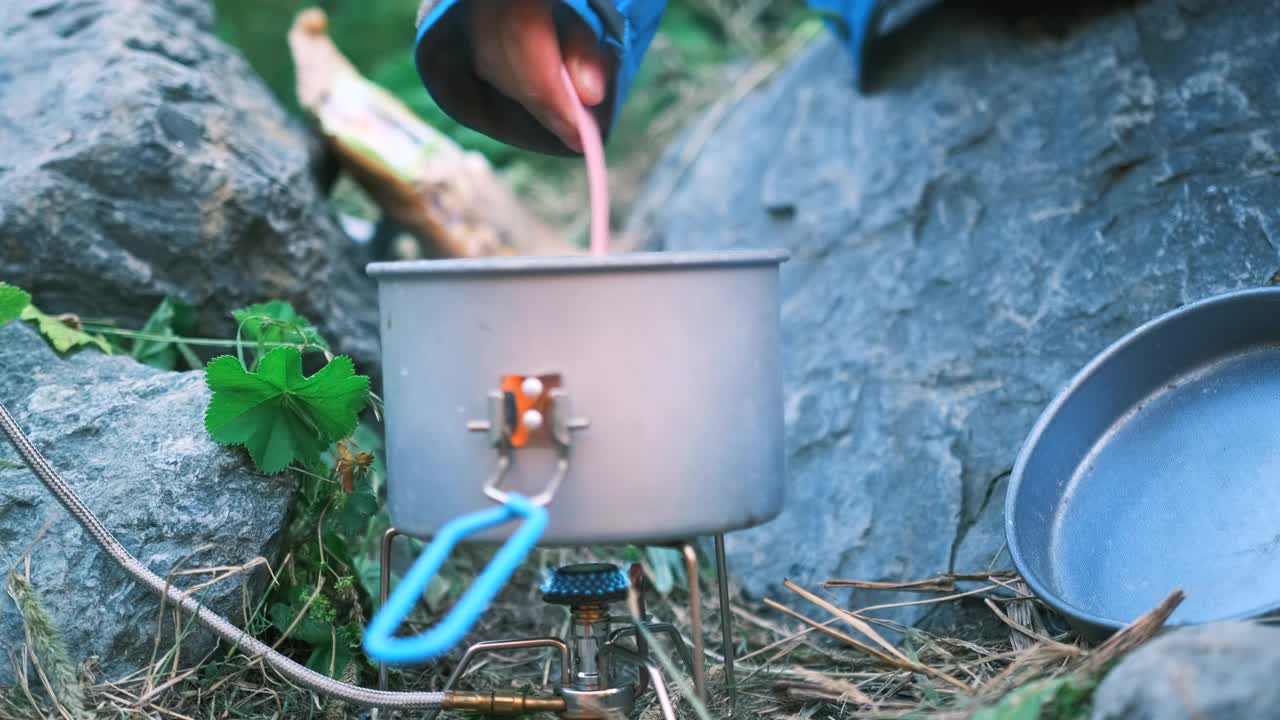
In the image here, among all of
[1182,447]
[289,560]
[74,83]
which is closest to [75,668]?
[289,560]

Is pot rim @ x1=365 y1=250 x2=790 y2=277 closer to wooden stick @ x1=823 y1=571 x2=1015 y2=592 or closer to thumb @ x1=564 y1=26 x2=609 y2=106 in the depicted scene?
thumb @ x1=564 y1=26 x2=609 y2=106

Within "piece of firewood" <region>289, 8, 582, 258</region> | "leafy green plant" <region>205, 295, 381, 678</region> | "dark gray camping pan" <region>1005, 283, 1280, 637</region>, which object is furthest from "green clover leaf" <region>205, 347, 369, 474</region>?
"piece of firewood" <region>289, 8, 582, 258</region>

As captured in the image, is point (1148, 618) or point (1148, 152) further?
point (1148, 152)

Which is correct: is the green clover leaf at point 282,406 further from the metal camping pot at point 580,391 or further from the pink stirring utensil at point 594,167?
the pink stirring utensil at point 594,167

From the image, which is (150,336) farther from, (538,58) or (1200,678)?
(1200,678)

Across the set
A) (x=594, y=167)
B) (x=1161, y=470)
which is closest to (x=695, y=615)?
(x=594, y=167)

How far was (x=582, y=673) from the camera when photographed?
4.03 feet

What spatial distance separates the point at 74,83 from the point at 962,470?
4.95 feet

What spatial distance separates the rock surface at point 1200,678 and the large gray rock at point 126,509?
37.2 inches

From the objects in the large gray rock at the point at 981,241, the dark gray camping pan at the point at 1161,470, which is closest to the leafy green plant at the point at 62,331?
the large gray rock at the point at 981,241

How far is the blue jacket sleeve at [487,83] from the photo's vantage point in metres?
1.27

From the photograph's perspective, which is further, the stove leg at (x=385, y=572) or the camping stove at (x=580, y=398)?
the stove leg at (x=385, y=572)

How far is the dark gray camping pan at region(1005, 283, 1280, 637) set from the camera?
123cm

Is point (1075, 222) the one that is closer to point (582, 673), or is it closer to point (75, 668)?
point (582, 673)
